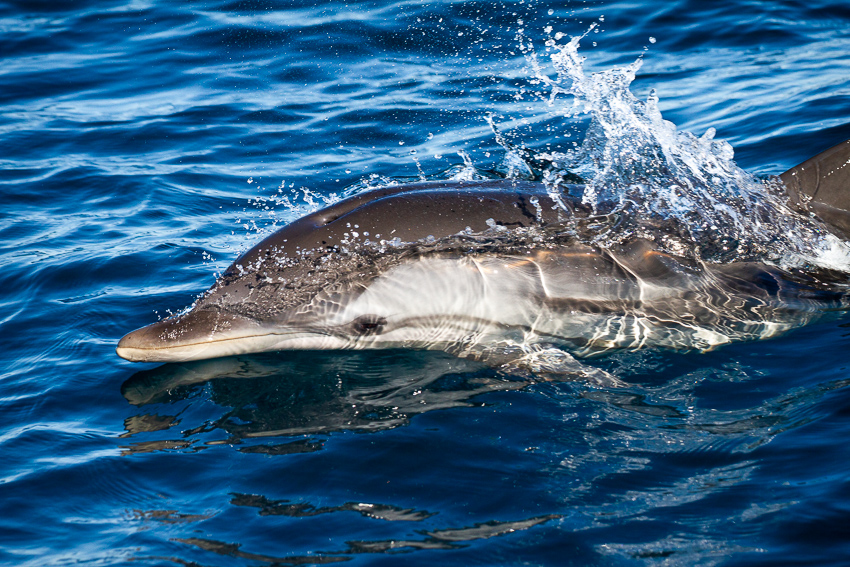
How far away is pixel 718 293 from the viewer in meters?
5.76

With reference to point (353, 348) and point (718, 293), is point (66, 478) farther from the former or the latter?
point (718, 293)

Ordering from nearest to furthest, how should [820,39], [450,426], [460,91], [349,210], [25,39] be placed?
[450,426], [349,210], [460,91], [820,39], [25,39]

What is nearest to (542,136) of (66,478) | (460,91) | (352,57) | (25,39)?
(460,91)

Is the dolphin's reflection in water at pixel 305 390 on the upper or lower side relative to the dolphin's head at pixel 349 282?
lower

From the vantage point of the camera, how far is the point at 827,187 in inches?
236

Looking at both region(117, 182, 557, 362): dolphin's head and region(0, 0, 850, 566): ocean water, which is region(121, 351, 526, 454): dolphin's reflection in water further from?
region(117, 182, 557, 362): dolphin's head

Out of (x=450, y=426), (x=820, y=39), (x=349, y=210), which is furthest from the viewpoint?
(x=820, y=39)

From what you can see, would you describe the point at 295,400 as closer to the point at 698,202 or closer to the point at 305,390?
the point at 305,390

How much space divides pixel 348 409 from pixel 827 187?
12.1ft

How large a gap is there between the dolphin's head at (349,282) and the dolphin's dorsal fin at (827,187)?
188cm

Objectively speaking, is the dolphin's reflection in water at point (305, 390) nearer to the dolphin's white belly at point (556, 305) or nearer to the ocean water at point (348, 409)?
the ocean water at point (348, 409)

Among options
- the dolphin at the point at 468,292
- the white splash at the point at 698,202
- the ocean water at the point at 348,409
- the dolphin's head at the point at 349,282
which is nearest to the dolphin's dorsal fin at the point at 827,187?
the white splash at the point at 698,202

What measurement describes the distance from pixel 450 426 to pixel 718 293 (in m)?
2.12

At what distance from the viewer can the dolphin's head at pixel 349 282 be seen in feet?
18.1
